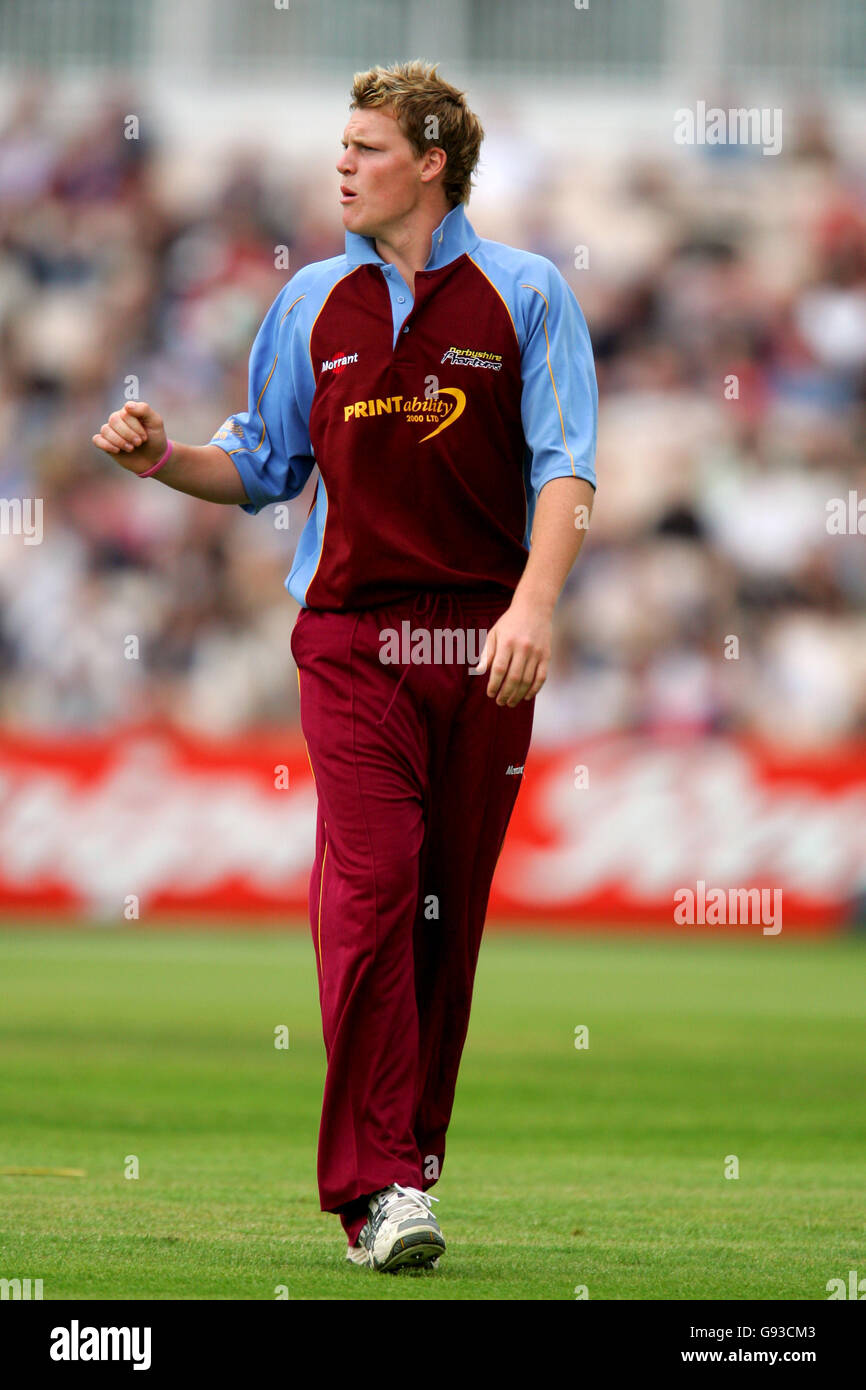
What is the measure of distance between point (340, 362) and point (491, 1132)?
3.51 m

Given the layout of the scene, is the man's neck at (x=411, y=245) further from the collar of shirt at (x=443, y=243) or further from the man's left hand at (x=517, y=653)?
the man's left hand at (x=517, y=653)

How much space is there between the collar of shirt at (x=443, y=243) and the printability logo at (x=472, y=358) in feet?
0.85

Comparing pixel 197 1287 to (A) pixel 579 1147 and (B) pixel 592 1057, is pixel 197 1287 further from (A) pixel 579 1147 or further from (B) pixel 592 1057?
(B) pixel 592 1057

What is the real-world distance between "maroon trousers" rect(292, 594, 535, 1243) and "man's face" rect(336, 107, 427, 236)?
3.08 feet

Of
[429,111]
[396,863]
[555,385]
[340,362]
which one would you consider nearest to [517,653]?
[396,863]

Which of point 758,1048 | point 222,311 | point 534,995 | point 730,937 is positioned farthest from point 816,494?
point 758,1048

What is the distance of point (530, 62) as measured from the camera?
77.4 ft

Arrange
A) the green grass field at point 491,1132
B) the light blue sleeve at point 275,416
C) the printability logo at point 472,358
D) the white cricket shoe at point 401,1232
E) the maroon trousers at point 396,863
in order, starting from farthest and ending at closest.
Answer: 1. the light blue sleeve at point 275,416
2. the printability logo at point 472,358
3. the maroon trousers at point 396,863
4. the green grass field at point 491,1132
5. the white cricket shoe at point 401,1232

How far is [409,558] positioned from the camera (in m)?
5.21

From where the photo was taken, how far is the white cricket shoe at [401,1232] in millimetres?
4887

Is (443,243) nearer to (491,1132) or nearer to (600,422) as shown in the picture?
(491,1132)

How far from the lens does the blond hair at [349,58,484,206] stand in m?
5.32

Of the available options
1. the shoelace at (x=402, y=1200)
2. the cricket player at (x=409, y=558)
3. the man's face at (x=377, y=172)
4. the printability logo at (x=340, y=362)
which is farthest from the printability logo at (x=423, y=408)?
the shoelace at (x=402, y=1200)
